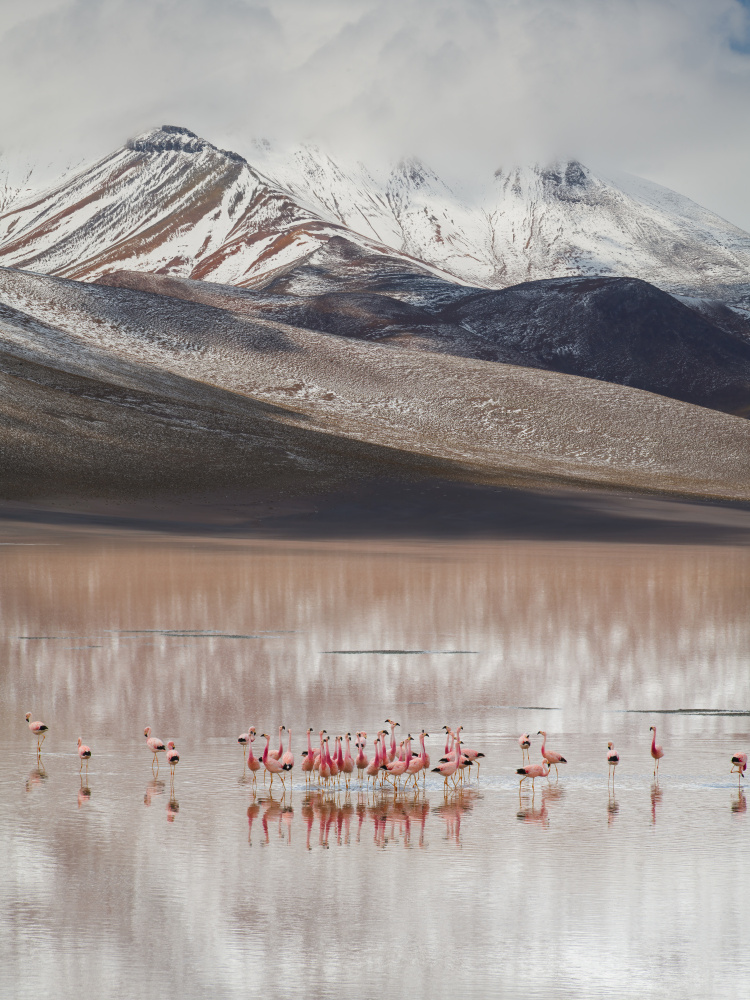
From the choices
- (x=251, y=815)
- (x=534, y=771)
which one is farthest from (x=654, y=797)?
(x=251, y=815)

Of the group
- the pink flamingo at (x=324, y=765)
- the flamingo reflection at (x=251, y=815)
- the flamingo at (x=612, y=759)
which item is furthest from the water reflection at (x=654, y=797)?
the flamingo reflection at (x=251, y=815)

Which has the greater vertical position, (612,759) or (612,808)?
(612,759)

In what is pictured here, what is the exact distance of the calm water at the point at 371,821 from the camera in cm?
838

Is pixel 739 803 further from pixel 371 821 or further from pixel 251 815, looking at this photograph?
pixel 251 815

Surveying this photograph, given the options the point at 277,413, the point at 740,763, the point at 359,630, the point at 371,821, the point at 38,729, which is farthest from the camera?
the point at 277,413

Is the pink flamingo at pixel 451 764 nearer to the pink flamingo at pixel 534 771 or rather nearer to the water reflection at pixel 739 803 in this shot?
the pink flamingo at pixel 534 771

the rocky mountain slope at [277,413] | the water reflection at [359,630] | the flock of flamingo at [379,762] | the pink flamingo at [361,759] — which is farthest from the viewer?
the rocky mountain slope at [277,413]

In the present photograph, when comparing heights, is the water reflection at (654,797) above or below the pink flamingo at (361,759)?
below

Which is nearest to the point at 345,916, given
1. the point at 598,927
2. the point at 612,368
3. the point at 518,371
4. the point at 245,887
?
the point at 245,887

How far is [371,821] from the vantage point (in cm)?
1187

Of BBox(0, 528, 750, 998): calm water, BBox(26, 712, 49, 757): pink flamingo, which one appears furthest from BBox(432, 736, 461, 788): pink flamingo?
BBox(26, 712, 49, 757): pink flamingo

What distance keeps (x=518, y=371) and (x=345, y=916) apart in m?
114

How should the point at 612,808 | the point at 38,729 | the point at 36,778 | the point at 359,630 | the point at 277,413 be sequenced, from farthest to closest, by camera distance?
the point at 277,413 < the point at 359,630 < the point at 38,729 < the point at 36,778 < the point at 612,808

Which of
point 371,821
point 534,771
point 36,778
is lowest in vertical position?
point 371,821
